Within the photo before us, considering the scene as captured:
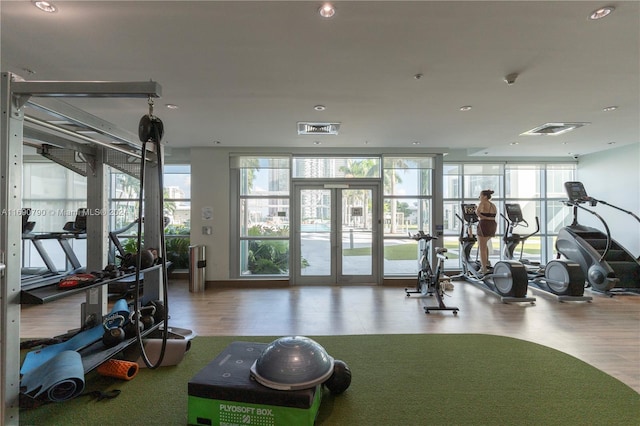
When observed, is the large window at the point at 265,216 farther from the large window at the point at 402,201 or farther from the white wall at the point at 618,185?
the white wall at the point at 618,185

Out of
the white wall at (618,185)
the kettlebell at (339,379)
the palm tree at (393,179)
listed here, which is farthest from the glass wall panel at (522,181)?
the kettlebell at (339,379)

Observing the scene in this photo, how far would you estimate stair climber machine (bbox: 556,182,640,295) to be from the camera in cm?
518

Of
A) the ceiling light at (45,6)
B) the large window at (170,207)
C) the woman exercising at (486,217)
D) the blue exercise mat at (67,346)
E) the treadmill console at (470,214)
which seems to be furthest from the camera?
the large window at (170,207)

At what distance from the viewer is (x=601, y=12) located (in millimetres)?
2035

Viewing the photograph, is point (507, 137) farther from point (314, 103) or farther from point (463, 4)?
point (463, 4)

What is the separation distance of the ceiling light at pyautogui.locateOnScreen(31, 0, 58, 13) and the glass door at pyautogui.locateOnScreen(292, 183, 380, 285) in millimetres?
4470

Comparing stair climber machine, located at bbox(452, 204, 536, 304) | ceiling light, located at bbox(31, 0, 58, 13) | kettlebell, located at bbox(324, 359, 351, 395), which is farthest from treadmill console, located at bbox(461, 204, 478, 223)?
ceiling light, located at bbox(31, 0, 58, 13)

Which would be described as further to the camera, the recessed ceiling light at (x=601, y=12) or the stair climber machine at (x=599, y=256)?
the stair climber machine at (x=599, y=256)

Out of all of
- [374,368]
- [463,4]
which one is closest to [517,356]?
[374,368]

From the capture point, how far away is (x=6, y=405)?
5.54 ft

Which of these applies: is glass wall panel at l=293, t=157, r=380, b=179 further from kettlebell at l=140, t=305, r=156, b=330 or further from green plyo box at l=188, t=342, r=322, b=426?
green plyo box at l=188, t=342, r=322, b=426

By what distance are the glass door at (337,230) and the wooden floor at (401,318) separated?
84 cm

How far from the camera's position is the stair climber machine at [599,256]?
5.18m

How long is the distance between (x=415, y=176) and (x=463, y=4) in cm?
461
